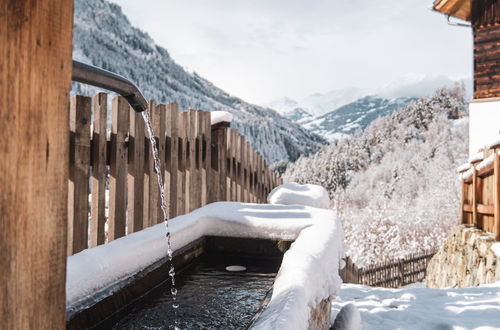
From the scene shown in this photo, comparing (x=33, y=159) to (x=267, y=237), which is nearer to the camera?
(x=33, y=159)

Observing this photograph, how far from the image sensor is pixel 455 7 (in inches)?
464

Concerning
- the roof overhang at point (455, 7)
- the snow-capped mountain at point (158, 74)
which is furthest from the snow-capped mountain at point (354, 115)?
the roof overhang at point (455, 7)

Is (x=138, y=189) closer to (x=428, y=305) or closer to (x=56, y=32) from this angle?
(x=56, y=32)

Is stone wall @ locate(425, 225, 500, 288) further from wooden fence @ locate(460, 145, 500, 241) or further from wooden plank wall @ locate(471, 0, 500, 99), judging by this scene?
wooden plank wall @ locate(471, 0, 500, 99)

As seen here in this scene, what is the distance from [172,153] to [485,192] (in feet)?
18.8

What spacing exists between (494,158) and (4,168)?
623 cm

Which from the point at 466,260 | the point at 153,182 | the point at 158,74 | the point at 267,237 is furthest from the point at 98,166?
the point at 158,74

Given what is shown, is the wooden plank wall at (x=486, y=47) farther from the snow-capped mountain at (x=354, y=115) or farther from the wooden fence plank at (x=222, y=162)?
the snow-capped mountain at (x=354, y=115)

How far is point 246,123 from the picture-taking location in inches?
2253

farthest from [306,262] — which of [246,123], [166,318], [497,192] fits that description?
[246,123]

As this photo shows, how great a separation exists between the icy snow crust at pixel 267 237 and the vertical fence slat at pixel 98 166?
0.46m

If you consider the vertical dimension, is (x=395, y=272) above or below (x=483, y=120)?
below

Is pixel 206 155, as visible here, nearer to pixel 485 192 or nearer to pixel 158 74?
pixel 485 192

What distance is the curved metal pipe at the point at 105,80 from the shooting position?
36.5 inches
